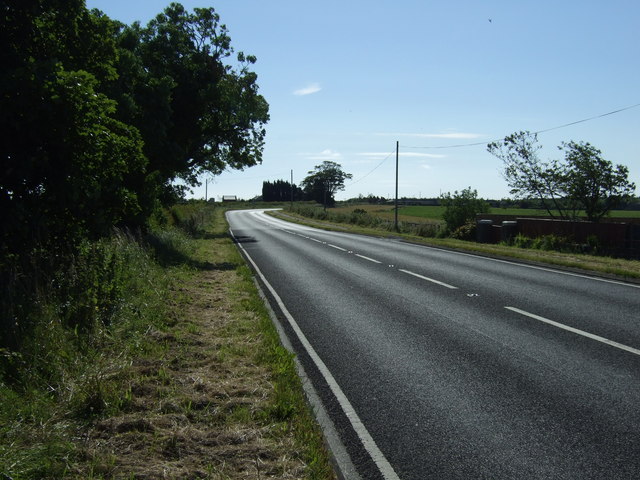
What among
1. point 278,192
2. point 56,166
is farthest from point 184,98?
point 278,192

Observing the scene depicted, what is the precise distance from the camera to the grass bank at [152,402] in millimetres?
3650

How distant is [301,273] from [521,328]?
790cm

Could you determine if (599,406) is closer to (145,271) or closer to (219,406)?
(219,406)

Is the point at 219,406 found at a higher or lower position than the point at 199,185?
lower

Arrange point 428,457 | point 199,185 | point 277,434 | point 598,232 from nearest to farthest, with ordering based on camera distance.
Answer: point 428,457 → point 277,434 → point 598,232 → point 199,185

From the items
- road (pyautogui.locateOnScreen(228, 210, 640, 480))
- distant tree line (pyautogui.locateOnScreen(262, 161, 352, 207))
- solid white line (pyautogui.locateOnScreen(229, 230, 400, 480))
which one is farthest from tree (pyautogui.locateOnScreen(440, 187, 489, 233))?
distant tree line (pyautogui.locateOnScreen(262, 161, 352, 207))

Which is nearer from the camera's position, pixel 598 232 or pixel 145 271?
pixel 145 271

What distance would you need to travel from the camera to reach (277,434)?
421cm

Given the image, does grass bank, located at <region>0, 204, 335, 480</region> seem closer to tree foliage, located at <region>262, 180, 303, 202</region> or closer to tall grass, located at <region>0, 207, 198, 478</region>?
tall grass, located at <region>0, 207, 198, 478</region>

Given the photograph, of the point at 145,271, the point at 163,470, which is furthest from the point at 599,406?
the point at 145,271

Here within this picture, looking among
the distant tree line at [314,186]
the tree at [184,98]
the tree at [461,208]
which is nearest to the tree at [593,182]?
the tree at [461,208]

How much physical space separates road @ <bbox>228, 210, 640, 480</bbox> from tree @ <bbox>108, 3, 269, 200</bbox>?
725cm

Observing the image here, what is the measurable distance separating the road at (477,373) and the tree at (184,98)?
7.25m

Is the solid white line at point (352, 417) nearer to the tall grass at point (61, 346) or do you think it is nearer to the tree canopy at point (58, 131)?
the tall grass at point (61, 346)
